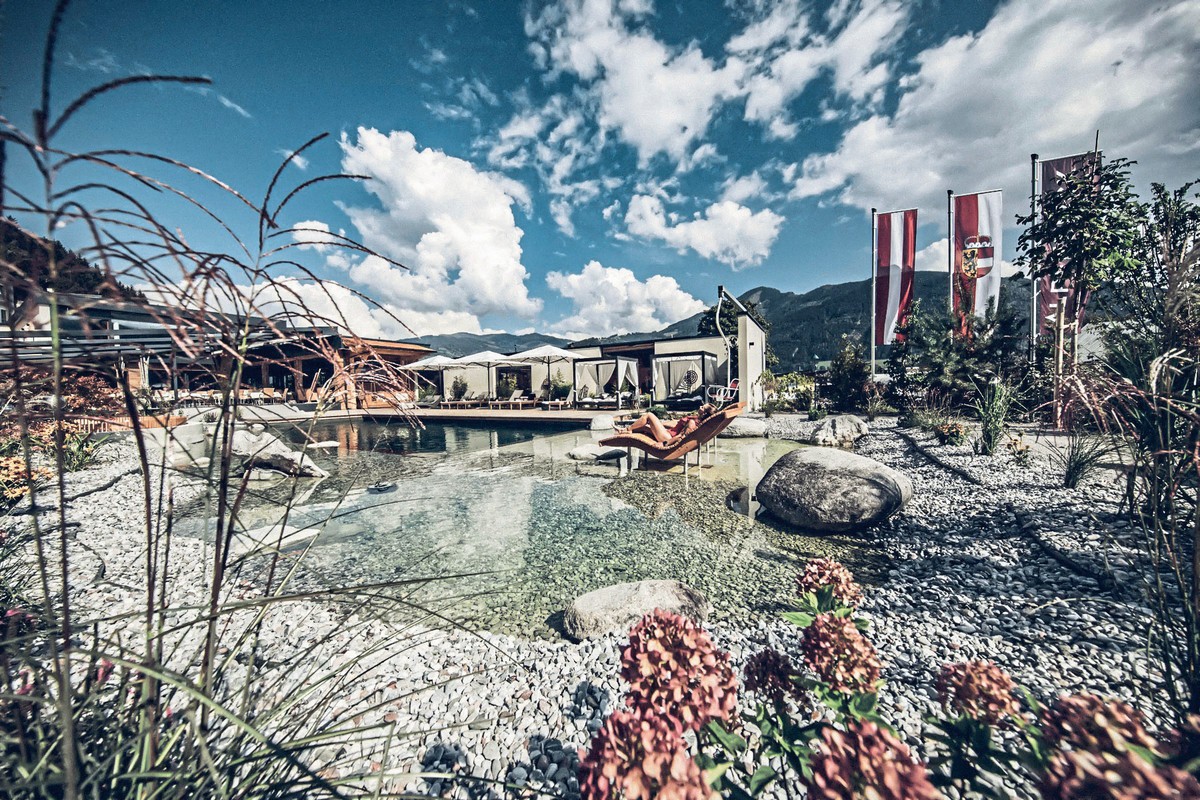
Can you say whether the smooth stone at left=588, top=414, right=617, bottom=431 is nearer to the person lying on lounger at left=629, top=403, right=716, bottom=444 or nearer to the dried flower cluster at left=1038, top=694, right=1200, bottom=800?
the person lying on lounger at left=629, top=403, right=716, bottom=444

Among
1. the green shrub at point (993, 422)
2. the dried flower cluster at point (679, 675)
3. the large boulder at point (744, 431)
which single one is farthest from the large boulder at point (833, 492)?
the large boulder at point (744, 431)

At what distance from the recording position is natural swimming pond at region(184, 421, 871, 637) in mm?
3084

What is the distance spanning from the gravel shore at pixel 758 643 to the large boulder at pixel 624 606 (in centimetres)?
11

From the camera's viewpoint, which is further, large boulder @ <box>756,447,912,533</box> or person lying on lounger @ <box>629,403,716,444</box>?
person lying on lounger @ <box>629,403,716,444</box>

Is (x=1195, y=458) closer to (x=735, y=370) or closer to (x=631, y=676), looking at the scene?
(x=631, y=676)

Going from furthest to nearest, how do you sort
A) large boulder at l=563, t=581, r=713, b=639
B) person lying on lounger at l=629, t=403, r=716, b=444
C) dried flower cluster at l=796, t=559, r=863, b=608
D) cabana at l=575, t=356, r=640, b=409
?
cabana at l=575, t=356, r=640, b=409, person lying on lounger at l=629, t=403, r=716, b=444, large boulder at l=563, t=581, r=713, b=639, dried flower cluster at l=796, t=559, r=863, b=608

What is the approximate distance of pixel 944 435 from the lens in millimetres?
7027

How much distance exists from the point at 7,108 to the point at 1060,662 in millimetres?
3873

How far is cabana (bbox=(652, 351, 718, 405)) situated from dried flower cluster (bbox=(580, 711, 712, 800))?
53.9 feet

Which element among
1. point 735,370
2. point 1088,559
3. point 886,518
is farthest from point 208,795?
point 735,370

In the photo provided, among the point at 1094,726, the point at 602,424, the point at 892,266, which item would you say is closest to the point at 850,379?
the point at 892,266

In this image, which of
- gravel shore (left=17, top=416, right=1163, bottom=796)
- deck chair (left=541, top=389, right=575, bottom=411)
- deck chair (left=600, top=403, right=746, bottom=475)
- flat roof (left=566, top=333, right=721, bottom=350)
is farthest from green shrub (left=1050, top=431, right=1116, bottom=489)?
flat roof (left=566, top=333, right=721, bottom=350)

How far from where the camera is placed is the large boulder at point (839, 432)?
9.01 meters

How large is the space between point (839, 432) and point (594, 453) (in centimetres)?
547
